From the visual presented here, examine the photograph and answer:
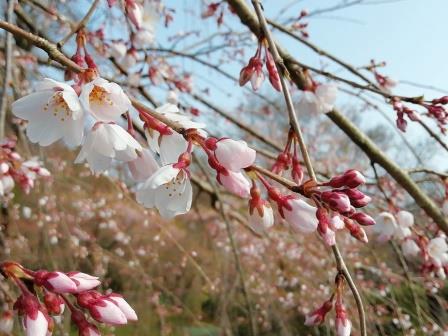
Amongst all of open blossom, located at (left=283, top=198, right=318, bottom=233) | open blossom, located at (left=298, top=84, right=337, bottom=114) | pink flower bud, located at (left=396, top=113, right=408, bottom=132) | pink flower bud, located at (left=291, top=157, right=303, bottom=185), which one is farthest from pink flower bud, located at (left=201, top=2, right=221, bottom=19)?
open blossom, located at (left=283, top=198, right=318, bottom=233)

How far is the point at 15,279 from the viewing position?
69 cm

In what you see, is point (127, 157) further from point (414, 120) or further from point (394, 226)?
point (394, 226)

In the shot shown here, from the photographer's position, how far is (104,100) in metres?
0.83

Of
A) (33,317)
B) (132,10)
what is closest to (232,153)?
(33,317)

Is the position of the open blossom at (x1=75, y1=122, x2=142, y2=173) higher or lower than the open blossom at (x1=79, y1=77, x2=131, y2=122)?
lower

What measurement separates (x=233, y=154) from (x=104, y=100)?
0.92 feet

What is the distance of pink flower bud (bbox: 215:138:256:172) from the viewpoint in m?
0.73

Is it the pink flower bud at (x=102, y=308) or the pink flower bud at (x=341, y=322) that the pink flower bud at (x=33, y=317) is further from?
the pink flower bud at (x=341, y=322)

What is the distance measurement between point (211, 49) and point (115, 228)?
2950 mm

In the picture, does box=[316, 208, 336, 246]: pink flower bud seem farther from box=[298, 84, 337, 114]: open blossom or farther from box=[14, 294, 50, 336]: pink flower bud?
box=[298, 84, 337, 114]: open blossom

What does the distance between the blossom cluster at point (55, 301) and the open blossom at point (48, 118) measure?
0.82 ft

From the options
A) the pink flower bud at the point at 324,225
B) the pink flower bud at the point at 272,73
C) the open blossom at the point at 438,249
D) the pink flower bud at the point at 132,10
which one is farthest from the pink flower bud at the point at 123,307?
the open blossom at the point at 438,249

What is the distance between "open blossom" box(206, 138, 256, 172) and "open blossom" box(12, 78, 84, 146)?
0.26 metres

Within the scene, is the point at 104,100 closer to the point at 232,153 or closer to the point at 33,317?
the point at 232,153
